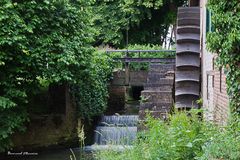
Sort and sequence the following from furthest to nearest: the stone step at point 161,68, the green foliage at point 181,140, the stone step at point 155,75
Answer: the stone step at point 161,68
the stone step at point 155,75
the green foliage at point 181,140

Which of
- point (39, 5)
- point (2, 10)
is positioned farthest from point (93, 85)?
point (2, 10)

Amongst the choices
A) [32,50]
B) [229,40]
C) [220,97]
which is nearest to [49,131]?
[32,50]

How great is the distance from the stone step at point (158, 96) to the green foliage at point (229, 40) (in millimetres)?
5111

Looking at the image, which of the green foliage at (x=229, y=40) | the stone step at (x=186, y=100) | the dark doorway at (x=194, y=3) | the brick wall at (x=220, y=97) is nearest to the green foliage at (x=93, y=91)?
the stone step at (x=186, y=100)

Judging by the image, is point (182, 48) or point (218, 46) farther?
point (182, 48)

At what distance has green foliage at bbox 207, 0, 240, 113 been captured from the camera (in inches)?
192

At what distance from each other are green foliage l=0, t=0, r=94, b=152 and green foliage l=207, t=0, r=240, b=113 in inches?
190

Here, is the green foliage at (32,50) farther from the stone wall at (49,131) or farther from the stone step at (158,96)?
the stone step at (158,96)

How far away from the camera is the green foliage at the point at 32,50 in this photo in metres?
8.56

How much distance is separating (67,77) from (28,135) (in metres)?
2.83

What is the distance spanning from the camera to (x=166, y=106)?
10016 millimetres

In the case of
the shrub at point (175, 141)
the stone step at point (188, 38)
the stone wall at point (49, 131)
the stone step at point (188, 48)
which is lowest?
the stone wall at point (49, 131)

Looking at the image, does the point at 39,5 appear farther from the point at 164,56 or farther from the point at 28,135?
the point at 164,56

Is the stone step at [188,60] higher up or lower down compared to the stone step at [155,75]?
higher up
